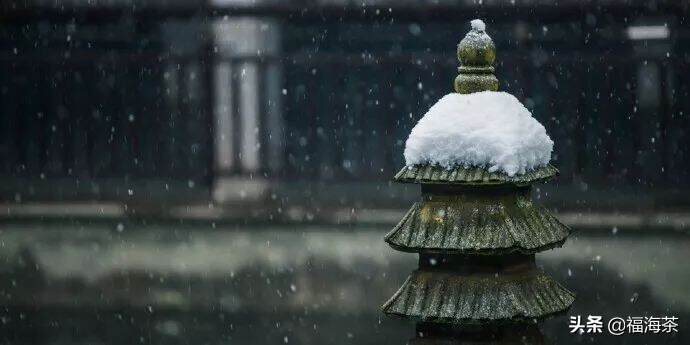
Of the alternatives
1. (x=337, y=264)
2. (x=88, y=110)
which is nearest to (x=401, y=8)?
(x=337, y=264)

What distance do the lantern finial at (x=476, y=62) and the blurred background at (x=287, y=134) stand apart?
8.90 metres

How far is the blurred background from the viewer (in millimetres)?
14477

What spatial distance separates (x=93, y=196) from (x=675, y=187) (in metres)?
10.0

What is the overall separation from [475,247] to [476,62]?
0.85m

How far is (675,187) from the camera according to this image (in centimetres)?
1578

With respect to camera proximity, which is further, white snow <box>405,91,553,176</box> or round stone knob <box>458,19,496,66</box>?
round stone knob <box>458,19,496,66</box>

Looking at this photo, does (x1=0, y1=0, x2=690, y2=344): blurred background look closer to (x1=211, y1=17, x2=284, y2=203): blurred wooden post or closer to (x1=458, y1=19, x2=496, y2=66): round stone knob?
(x1=211, y1=17, x2=284, y2=203): blurred wooden post

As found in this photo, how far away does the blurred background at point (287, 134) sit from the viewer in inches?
570

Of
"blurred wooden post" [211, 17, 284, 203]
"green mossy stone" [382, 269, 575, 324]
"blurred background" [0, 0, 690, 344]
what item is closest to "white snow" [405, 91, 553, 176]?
"green mossy stone" [382, 269, 575, 324]

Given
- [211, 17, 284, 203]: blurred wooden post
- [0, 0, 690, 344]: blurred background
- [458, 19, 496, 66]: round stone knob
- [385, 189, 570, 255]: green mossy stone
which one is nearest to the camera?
[385, 189, 570, 255]: green mossy stone

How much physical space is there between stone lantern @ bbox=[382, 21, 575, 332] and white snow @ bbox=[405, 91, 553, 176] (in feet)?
0.12

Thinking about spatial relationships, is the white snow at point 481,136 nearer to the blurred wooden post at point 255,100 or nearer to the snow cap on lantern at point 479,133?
the snow cap on lantern at point 479,133

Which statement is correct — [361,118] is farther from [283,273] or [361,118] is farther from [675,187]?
[675,187]

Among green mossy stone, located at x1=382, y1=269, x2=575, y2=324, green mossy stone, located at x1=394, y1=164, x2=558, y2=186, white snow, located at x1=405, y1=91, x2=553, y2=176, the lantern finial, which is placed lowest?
green mossy stone, located at x1=382, y1=269, x2=575, y2=324
